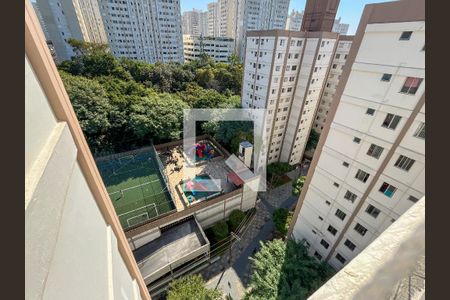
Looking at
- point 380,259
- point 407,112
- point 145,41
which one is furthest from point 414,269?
point 145,41

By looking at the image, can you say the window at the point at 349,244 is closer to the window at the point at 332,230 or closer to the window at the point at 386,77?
the window at the point at 332,230

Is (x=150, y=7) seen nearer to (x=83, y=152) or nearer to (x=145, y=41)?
(x=145, y=41)

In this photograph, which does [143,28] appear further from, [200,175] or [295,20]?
[295,20]

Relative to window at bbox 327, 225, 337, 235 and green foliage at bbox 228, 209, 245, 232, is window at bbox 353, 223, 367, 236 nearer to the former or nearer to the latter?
window at bbox 327, 225, 337, 235

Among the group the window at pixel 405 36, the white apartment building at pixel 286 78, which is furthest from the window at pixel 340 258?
the white apartment building at pixel 286 78

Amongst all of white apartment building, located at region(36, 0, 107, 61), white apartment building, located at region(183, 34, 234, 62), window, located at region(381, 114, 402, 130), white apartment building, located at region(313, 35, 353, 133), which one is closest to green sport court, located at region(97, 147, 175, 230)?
window, located at region(381, 114, 402, 130)

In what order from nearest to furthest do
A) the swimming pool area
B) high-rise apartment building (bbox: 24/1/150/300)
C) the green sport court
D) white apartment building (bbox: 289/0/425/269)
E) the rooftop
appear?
high-rise apartment building (bbox: 24/1/150/300), white apartment building (bbox: 289/0/425/269), the rooftop, the green sport court, the swimming pool area
